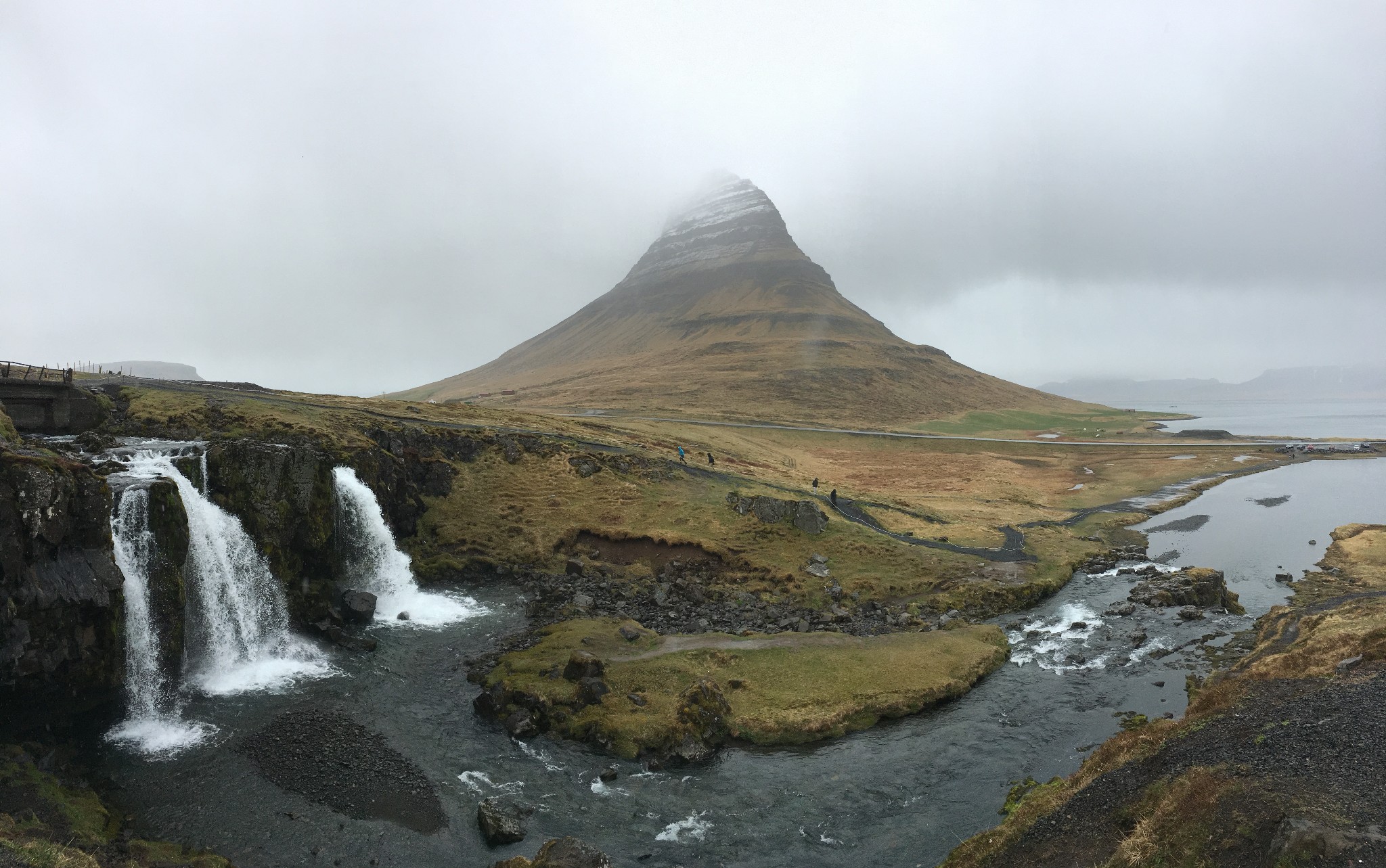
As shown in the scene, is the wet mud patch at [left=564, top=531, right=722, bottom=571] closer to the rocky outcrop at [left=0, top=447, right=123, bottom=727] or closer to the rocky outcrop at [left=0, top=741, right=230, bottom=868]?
the rocky outcrop at [left=0, top=447, right=123, bottom=727]

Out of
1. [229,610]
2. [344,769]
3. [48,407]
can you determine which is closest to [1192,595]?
A: [344,769]

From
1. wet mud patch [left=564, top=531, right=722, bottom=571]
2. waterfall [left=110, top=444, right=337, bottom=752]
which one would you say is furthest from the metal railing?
wet mud patch [left=564, top=531, right=722, bottom=571]

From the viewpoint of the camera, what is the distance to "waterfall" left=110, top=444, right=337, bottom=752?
30453 mm

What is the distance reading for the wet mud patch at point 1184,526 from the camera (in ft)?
237

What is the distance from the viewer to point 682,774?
93.5 feet

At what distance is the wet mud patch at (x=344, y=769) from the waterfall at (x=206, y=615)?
142 inches

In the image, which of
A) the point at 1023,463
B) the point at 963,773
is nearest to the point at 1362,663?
the point at 963,773

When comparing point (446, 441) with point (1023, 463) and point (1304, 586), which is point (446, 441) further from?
point (1023, 463)

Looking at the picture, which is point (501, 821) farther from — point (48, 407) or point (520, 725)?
point (48, 407)

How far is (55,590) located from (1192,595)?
2431 inches

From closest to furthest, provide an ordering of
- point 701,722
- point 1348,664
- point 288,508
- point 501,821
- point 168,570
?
point 501,821, point 1348,664, point 701,722, point 168,570, point 288,508

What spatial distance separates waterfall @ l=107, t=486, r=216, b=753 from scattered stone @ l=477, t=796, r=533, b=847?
45.0 ft

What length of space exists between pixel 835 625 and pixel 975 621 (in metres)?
9.46

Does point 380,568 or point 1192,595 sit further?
point 380,568
